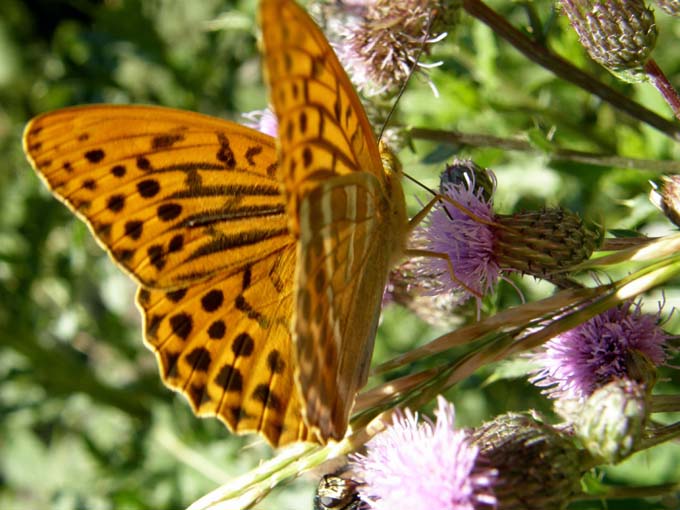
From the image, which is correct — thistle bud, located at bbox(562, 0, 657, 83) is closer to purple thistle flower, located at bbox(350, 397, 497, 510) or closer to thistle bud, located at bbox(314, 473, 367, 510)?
purple thistle flower, located at bbox(350, 397, 497, 510)

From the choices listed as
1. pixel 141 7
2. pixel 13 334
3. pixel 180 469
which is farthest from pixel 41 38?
pixel 180 469

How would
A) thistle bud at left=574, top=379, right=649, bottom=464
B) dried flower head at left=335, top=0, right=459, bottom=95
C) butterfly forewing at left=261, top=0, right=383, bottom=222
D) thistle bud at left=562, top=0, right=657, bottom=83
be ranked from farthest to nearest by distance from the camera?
dried flower head at left=335, top=0, right=459, bottom=95 < thistle bud at left=562, top=0, right=657, bottom=83 < thistle bud at left=574, top=379, right=649, bottom=464 < butterfly forewing at left=261, top=0, right=383, bottom=222

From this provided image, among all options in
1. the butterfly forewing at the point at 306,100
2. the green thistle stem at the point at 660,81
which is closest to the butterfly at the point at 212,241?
the butterfly forewing at the point at 306,100

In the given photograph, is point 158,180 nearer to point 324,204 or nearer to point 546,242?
point 324,204

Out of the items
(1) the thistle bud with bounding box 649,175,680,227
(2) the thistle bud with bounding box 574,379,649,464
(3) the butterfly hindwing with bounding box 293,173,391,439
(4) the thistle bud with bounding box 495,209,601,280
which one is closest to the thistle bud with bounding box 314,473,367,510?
(3) the butterfly hindwing with bounding box 293,173,391,439

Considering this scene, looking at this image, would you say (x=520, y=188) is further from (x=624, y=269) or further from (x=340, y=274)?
(x=340, y=274)

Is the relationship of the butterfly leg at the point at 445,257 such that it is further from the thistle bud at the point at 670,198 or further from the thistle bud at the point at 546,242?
the thistle bud at the point at 670,198

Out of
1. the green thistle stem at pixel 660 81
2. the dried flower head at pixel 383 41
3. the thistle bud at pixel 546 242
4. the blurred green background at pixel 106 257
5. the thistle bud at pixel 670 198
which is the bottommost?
the blurred green background at pixel 106 257
